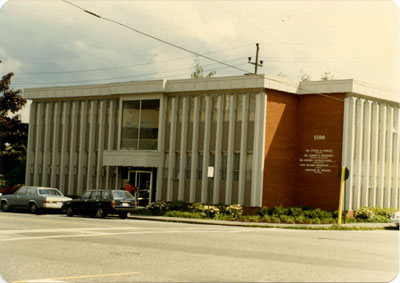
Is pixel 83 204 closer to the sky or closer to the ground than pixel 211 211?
closer to the sky

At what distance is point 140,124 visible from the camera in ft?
136

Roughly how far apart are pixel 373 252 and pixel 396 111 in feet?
78.2

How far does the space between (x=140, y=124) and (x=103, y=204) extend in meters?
10.6

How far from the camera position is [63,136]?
45875mm

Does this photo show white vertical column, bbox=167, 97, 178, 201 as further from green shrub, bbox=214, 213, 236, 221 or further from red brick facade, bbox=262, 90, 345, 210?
red brick facade, bbox=262, 90, 345, 210

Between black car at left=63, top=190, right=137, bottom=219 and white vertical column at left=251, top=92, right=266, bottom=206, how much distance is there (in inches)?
282

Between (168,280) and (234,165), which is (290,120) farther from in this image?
(168,280)

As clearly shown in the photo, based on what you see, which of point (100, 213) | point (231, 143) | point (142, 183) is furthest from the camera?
point (142, 183)

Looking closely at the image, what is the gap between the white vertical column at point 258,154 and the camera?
35906mm

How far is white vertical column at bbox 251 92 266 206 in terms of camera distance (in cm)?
3591

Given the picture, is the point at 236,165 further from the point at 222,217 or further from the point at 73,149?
the point at 73,149

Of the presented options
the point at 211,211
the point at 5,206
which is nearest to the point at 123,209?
the point at 211,211

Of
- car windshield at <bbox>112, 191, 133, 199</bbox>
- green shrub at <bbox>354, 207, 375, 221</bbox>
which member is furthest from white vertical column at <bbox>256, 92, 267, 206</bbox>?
car windshield at <bbox>112, 191, 133, 199</bbox>

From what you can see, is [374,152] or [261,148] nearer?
[261,148]
